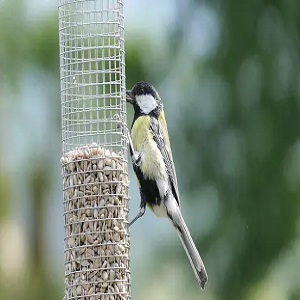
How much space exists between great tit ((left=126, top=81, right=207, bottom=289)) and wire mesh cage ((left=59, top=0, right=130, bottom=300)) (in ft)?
1.33

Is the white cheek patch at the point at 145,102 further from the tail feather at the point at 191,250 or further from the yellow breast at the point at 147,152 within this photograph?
the tail feather at the point at 191,250

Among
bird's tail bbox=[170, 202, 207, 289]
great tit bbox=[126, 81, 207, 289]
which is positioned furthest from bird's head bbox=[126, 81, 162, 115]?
bird's tail bbox=[170, 202, 207, 289]

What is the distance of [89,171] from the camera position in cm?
648

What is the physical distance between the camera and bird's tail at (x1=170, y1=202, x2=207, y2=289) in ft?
22.9

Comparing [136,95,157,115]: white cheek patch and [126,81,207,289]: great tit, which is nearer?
[126,81,207,289]: great tit

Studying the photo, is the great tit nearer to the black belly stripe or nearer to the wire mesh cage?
the black belly stripe

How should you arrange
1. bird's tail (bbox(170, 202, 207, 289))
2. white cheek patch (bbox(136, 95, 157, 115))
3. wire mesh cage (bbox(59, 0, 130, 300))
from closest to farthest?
1. wire mesh cage (bbox(59, 0, 130, 300))
2. bird's tail (bbox(170, 202, 207, 289))
3. white cheek patch (bbox(136, 95, 157, 115))

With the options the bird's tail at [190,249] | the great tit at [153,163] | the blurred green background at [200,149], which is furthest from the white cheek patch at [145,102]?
the blurred green background at [200,149]

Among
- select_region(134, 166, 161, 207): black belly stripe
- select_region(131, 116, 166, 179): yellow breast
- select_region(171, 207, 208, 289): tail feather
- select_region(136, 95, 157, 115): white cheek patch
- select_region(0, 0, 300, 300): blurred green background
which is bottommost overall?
select_region(171, 207, 208, 289): tail feather

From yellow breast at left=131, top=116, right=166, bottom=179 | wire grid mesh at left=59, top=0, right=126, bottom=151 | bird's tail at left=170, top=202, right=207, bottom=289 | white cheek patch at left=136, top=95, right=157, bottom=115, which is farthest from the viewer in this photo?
white cheek patch at left=136, top=95, right=157, bottom=115

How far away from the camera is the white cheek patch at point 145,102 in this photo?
7.23m

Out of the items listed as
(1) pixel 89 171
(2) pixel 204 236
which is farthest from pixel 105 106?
(2) pixel 204 236

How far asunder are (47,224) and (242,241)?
228 cm

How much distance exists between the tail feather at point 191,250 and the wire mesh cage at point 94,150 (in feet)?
2.30
